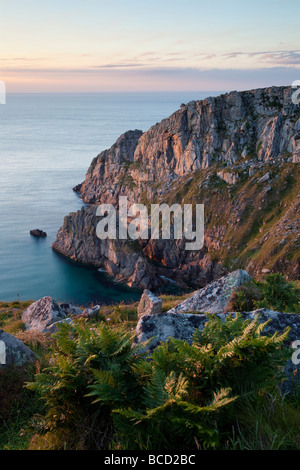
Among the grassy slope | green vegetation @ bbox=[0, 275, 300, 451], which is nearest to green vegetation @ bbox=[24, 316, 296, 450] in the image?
green vegetation @ bbox=[0, 275, 300, 451]

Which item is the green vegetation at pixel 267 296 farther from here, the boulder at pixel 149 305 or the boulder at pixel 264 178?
the boulder at pixel 264 178

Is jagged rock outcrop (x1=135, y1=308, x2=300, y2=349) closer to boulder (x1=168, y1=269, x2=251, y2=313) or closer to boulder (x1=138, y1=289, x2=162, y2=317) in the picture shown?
boulder (x1=168, y1=269, x2=251, y2=313)

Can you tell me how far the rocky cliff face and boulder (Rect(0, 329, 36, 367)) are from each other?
5902cm

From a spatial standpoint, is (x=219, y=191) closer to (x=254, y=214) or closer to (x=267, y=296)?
(x=254, y=214)

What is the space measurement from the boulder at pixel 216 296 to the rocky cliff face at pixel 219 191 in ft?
168

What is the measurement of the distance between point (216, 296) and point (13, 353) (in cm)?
774

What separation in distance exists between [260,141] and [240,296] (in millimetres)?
88705

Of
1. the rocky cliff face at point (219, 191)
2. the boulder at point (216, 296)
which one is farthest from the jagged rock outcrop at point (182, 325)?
the rocky cliff face at point (219, 191)

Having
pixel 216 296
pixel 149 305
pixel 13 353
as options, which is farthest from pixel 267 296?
pixel 13 353

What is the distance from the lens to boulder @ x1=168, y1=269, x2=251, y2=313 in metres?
12.2

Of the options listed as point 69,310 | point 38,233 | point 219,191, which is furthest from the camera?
point 38,233

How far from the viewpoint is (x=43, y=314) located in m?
17.9

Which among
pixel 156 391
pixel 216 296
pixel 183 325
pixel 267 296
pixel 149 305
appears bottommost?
pixel 149 305

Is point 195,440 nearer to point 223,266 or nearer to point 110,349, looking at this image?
point 110,349
